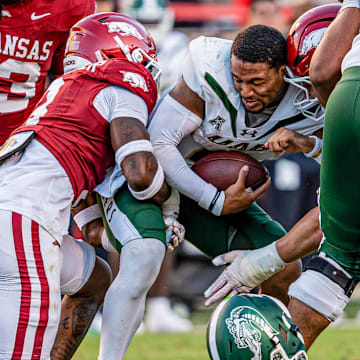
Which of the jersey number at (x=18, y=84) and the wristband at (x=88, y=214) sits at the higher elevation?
the jersey number at (x=18, y=84)

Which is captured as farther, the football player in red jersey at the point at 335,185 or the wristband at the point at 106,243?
the wristband at the point at 106,243

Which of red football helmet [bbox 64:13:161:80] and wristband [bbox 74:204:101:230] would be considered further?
wristband [bbox 74:204:101:230]

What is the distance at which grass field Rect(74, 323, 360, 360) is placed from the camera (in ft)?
14.9

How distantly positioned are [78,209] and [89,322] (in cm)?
51

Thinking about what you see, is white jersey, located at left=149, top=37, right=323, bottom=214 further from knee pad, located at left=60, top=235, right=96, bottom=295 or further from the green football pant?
the green football pant

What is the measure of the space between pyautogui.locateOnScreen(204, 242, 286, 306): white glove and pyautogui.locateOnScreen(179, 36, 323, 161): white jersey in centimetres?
49

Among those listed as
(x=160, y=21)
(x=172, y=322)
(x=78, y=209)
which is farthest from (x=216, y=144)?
(x=160, y=21)

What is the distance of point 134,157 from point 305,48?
83 cm

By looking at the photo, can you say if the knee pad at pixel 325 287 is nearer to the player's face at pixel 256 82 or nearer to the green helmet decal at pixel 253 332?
the green helmet decal at pixel 253 332

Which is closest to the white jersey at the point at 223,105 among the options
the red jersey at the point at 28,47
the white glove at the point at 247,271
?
the white glove at the point at 247,271

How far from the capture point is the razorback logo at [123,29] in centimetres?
329

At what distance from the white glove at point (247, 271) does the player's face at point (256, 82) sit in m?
0.60

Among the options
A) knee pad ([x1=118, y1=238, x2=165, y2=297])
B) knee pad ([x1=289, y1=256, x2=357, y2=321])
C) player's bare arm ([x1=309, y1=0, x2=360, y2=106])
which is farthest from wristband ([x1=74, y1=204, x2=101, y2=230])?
player's bare arm ([x1=309, y1=0, x2=360, y2=106])

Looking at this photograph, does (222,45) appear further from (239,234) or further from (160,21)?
(160,21)
